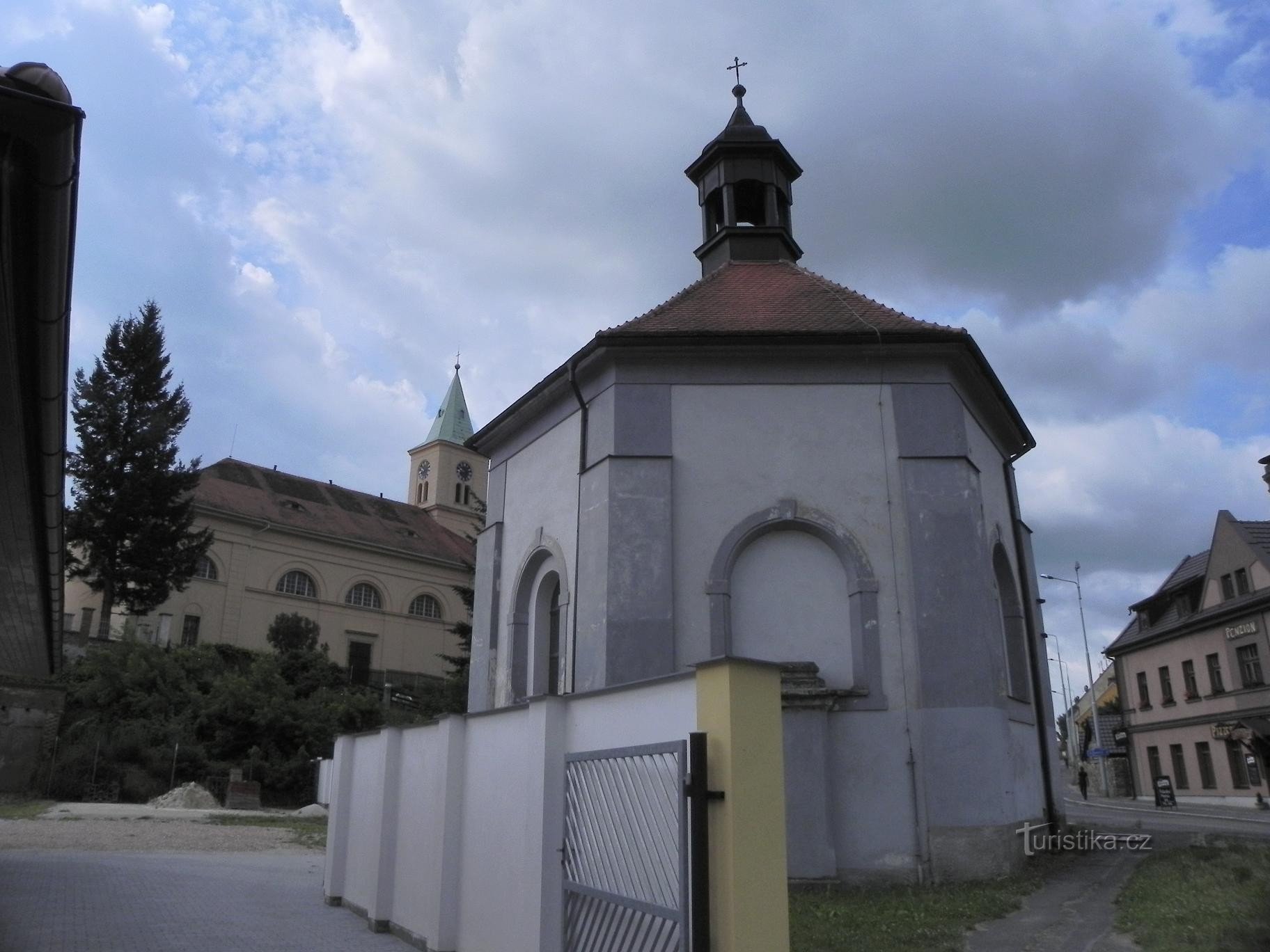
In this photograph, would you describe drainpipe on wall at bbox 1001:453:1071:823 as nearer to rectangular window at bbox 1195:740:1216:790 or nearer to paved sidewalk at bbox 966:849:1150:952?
paved sidewalk at bbox 966:849:1150:952

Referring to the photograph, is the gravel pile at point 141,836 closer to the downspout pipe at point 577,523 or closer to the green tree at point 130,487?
the downspout pipe at point 577,523

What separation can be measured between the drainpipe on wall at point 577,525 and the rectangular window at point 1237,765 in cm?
3017

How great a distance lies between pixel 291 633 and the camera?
46.4 m

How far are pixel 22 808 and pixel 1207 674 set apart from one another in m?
38.5

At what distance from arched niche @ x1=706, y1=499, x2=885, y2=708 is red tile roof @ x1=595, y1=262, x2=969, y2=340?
2571mm

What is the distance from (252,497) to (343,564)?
242 inches

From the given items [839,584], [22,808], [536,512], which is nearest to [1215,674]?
[839,584]

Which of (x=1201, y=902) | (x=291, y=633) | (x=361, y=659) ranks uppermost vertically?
(x=291, y=633)

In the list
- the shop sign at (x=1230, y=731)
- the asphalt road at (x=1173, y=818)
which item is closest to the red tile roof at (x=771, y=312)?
the asphalt road at (x=1173, y=818)

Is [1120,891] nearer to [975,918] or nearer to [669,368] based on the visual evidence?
[975,918]

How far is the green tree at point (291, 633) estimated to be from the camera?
45.8m

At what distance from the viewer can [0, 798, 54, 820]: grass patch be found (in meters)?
22.1

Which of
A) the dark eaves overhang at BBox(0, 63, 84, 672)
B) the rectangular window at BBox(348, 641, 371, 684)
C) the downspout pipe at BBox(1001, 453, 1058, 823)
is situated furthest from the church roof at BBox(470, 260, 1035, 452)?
the rectangular window at BBox(348, 641, 371, 684)

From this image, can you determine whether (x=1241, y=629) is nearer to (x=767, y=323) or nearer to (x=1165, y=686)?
(x=1165, y=686)
